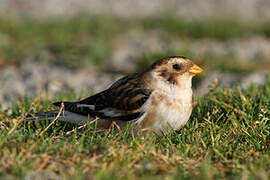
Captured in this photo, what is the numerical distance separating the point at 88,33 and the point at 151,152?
7.41 metres

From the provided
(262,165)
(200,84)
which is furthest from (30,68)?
(262,165)

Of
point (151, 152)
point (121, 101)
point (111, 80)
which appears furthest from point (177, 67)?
point (111, 80)

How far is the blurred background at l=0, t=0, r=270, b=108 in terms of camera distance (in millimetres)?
7090

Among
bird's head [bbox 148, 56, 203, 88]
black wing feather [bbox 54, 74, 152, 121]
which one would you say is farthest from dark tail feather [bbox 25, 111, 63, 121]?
bird's head [bbox 148, 56, 203, 88]

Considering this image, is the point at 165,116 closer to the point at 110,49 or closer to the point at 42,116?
the point at 42,116

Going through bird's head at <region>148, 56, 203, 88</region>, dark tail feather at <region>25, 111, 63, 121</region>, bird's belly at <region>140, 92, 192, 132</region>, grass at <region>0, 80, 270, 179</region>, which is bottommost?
grass at <region>0, 80, 270, 179</region>

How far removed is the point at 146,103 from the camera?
4.01 m

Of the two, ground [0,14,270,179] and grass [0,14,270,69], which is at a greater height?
grass [0,14,270,69]

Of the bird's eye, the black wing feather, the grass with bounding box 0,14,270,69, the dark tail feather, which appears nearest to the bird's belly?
the black wing feather

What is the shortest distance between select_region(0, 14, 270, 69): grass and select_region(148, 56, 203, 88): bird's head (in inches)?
142

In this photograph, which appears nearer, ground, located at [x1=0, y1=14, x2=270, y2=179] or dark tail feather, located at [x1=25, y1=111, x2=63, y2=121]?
ground, located at [x1=0, y1=14, x2=270, y2=179]

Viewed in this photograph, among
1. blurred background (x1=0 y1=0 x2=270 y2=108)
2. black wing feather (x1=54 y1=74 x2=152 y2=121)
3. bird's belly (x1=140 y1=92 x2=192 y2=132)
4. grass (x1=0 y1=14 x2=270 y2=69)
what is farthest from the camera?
grass (x1=0 y1=14 x2=270 y2=69)

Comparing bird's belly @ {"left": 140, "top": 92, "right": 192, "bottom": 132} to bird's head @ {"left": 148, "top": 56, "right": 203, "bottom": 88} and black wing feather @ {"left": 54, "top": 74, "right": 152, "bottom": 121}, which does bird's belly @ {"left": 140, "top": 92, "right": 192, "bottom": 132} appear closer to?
black wing feather @ {"left": 54, "top": 74, "right": 152, "bottom": 121}

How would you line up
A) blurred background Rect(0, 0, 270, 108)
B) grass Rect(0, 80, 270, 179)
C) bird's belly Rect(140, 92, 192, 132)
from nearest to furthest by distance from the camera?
grass Rect(0, 80, 270, 179), bird's belly Rect(140, 92, 192, 132), blurred background Rect(0, 0, 270, 108)
